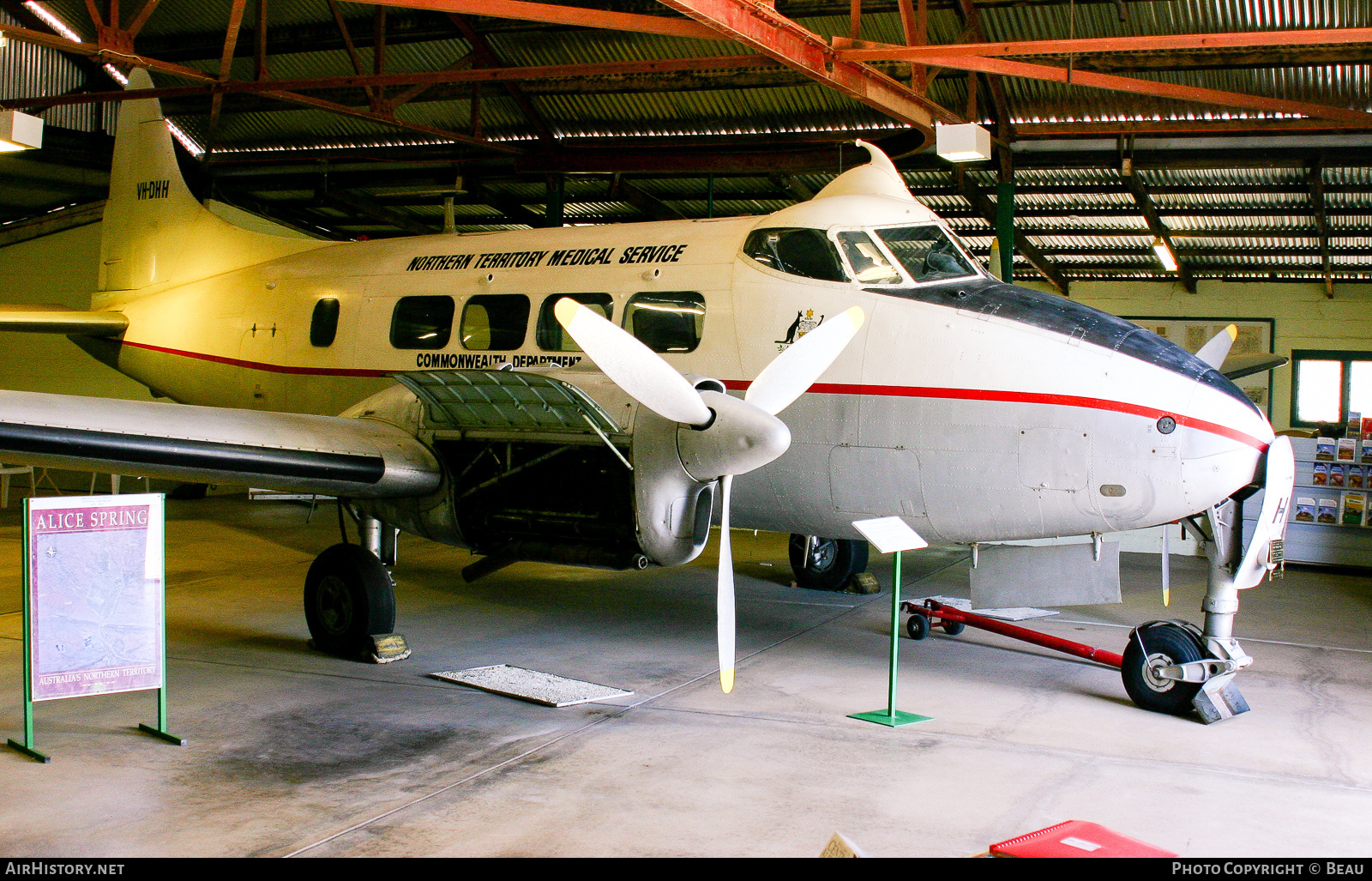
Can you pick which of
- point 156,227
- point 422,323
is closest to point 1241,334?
point 422,323

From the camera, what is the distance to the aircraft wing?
7.12m

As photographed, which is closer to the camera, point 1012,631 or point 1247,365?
point 1012,631

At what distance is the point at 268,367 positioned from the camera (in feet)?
39.8

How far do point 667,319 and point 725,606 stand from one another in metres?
3.20

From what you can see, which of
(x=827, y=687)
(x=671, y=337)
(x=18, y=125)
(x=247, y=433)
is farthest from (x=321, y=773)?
(x=18, y=125)

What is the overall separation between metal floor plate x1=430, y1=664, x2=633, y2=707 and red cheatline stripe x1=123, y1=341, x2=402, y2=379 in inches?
133

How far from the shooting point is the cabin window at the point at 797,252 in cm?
863

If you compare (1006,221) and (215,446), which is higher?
(1006,221)

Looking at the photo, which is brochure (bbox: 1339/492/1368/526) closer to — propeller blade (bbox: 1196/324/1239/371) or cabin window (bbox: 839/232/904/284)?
propeller blade (bbox: 1196/324/1239/371)

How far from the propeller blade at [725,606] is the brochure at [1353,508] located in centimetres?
1199

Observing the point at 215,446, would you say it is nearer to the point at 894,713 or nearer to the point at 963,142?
the point at 894,713

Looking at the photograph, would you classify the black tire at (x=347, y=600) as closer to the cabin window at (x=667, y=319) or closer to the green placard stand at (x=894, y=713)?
the cabin window at (x=667, y=319)

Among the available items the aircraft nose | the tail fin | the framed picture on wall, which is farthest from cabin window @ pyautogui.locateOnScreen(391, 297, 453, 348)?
the framed picture on wall

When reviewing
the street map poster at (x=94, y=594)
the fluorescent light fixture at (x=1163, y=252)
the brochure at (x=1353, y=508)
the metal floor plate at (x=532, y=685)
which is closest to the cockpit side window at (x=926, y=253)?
the metal floor plate at (x=532, y=685)
